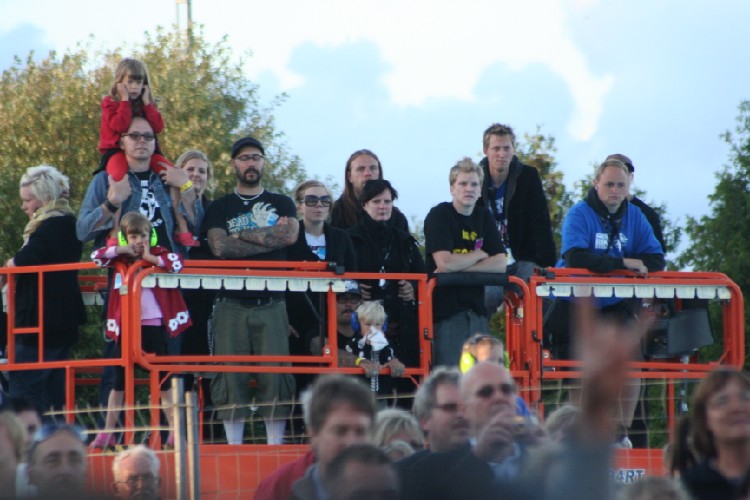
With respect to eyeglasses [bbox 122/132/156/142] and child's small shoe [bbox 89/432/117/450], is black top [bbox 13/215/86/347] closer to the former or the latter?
eyeglasses [bbox 122/132/156/142]

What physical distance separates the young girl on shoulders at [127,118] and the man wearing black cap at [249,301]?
24 cm

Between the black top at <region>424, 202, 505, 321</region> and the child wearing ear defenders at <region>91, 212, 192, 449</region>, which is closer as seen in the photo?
the child wearing ear defenders at <region>91, 212, 192, 449</region>

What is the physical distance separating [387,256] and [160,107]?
538 inches

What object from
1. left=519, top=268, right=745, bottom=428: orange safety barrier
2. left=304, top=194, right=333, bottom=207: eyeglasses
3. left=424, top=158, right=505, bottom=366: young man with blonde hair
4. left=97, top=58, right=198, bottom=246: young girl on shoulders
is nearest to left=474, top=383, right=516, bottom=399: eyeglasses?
left=519, top=268, right=745, bottom=428: orange safety barrier

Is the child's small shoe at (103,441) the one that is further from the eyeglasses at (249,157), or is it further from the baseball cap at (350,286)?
the eyeglasses at (249,157)

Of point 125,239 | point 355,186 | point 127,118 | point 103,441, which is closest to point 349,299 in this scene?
point 355,186

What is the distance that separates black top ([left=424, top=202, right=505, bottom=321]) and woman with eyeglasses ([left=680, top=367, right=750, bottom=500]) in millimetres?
4132

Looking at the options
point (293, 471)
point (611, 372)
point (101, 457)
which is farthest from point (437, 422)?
point (611, 372)

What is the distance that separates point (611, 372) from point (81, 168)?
67.1ft

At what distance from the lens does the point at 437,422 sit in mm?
6492

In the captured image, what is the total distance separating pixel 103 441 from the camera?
9000 mm

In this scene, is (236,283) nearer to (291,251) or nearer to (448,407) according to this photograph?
(291,251)

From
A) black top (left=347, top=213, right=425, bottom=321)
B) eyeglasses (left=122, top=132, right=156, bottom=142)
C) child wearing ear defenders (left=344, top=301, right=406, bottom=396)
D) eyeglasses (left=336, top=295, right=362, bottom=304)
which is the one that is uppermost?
eyeglasses (left=122, top=132, right=156, bottom=142)

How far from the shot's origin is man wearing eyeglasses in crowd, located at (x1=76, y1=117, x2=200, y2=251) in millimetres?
10125
